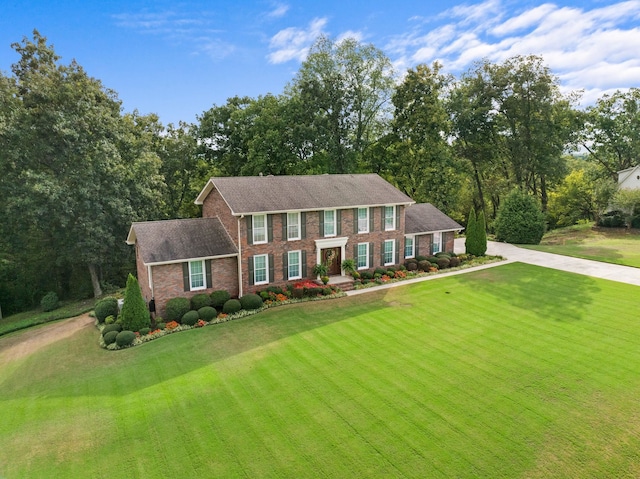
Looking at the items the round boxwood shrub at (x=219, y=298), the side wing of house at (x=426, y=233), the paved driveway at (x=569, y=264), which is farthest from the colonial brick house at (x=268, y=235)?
the paved driveway at (x=569, y=264)

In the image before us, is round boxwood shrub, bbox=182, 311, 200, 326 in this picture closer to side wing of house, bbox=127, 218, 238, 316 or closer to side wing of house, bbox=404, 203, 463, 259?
side wing of house, bbox=127, 218, 238, 316

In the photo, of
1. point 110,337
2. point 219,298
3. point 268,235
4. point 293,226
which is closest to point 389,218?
point 293,226

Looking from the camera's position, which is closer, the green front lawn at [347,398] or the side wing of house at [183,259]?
the green front lawn at [347,398]

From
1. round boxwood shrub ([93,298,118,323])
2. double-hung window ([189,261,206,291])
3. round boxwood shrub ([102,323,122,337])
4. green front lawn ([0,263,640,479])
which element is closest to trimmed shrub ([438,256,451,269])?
green front lawn ([0,263,640,479])

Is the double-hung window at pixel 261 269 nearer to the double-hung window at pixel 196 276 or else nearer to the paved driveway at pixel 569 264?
the double-hung window at pixel 196 276

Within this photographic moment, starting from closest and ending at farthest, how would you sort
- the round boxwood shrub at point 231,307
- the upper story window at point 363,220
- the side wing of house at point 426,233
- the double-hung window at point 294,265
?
the round boxwood shrub at point 231,307 < the double-hung window at point 294,265 < the upper story window at point 363,220 < the side wing of house at point 426,233

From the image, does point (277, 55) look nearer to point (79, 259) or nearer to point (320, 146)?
point (320, 146)
